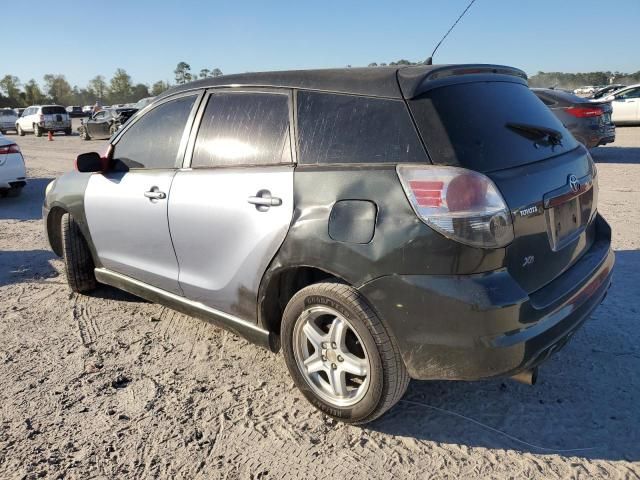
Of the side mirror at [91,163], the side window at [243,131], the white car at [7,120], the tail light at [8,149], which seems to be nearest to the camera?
the side window at [243,131]

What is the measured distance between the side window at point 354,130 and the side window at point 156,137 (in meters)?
1.11

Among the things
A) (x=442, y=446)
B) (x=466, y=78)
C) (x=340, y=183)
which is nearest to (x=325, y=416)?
(x=442, y=446)

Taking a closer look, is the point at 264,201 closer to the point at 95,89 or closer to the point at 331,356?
the point at 331,356

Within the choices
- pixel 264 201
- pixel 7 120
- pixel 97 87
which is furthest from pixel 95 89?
pixel 264 201

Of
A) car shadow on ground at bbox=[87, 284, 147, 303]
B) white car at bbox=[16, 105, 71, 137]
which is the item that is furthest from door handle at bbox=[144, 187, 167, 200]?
white car at bbox=[16, 105, 71, 137]

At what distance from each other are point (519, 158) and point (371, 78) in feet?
2.72

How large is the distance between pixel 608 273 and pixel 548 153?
0.85 metres

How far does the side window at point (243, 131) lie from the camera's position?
9.78 ft

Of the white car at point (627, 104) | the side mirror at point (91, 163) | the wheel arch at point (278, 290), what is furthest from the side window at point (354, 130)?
the white car at point (627, 104)

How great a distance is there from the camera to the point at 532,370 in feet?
8.20

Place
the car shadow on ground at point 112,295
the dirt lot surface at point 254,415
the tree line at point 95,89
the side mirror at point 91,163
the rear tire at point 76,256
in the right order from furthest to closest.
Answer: the tree line at point 95,89, the car shadow on ground at point 112,295, the rear tire at point 76,256, the side mirror at point 91,163, the dirt lot surface at point 254,415

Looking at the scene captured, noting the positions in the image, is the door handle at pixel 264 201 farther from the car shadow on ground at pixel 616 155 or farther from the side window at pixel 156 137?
the car shadow on ground at pixel 616 155

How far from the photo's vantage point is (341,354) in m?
2.72

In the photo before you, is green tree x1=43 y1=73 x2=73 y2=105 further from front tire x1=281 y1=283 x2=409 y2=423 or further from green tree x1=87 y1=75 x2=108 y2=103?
front tire x1=281 y1=283 x2=409 y2=423
